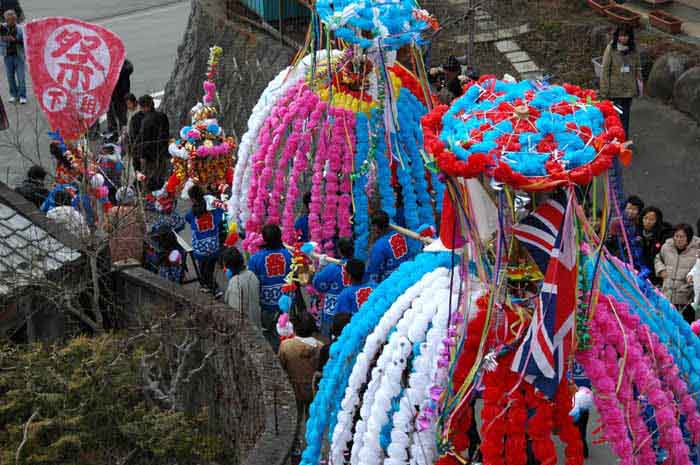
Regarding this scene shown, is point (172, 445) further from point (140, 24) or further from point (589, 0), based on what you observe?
point (140, 24)

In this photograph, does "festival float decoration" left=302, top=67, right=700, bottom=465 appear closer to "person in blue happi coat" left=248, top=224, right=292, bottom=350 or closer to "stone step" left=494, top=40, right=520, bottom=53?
"person in blue happi coat" left=248, top=224, right=292, bottom=350

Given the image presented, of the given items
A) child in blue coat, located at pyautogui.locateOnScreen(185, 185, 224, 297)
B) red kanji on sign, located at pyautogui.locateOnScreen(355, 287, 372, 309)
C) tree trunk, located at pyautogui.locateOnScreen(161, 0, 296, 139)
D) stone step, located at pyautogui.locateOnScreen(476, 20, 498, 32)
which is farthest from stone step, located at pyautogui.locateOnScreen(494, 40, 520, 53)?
red kanji on sign, located at pyautogui.locateOnScreen(355, 287, 372, 309)

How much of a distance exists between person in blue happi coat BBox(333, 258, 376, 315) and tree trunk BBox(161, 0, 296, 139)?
20.7 ft

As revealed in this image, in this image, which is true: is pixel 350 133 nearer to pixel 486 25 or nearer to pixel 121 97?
pixel 486 25

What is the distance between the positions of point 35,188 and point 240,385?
4809 mm

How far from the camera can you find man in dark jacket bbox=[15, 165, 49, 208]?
39.8 feet

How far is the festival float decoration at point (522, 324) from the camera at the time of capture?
238 inches

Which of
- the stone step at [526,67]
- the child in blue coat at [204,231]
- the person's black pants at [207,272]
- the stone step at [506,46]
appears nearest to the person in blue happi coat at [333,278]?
the child in blue coat at [204,231]

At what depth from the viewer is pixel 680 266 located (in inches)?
387

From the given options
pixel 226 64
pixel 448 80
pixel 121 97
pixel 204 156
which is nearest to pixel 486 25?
pixel 448 80

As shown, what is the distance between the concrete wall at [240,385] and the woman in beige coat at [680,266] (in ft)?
11.6

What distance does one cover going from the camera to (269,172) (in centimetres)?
Answer: 1045

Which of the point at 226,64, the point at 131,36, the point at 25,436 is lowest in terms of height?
the point at 131,36

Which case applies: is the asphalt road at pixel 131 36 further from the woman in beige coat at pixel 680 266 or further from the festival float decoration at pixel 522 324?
the festival float decoration at pixel 522 324
